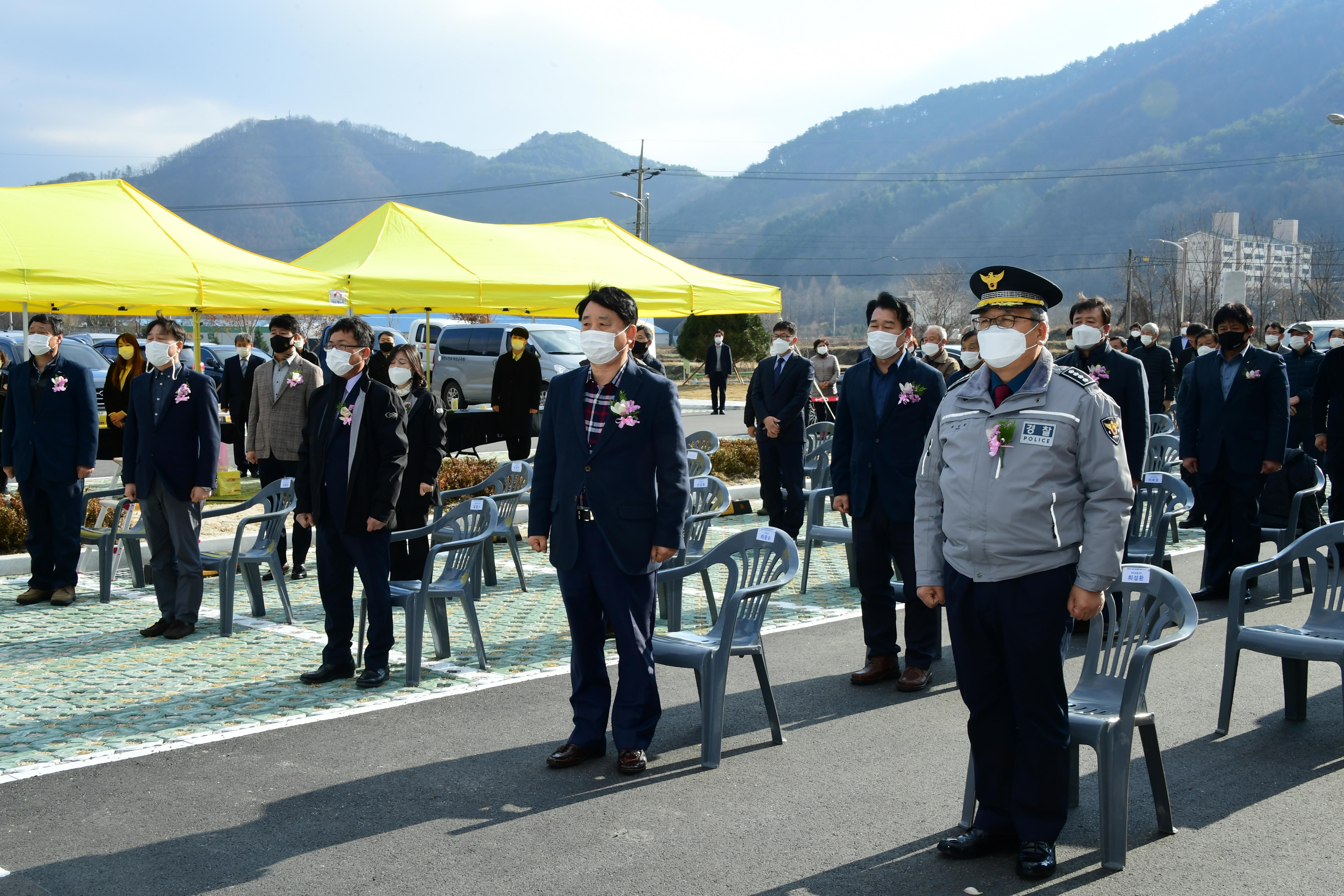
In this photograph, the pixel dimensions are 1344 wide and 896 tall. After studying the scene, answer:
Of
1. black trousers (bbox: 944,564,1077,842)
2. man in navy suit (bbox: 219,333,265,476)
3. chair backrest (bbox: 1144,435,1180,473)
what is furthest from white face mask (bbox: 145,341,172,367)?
chair backrest (bbox: 1144,435,1180,473)

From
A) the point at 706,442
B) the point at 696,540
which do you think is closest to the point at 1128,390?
the point at 696,540

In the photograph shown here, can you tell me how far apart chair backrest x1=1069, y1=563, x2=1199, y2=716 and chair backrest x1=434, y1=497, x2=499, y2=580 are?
346 cm

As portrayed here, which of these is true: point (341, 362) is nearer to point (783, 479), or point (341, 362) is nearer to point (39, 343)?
point (39, 343)

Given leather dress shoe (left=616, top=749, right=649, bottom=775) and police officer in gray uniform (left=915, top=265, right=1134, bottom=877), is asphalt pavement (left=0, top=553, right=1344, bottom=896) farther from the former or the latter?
police officer in gray uniform (left=915, top=265, right=1134, bottom=877)

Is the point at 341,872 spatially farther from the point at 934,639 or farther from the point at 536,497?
the point at 934,639

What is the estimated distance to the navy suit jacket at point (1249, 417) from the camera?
8.16 m

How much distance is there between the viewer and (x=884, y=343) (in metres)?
6.32

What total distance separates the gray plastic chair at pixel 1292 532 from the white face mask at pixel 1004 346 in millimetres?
5515

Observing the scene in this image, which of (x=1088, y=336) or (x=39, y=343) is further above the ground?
(x=1088, y=336)

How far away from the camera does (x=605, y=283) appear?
14039 millimetres

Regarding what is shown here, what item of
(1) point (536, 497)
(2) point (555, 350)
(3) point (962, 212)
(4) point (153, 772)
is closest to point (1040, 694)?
(1) point (536, 497)

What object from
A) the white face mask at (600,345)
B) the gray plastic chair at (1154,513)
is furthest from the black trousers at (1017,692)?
the gray plastic chair at (1154,513)

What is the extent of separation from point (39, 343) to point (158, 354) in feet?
4.63

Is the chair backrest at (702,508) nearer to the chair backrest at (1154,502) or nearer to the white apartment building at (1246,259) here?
the chair backrest at (1154,502)
